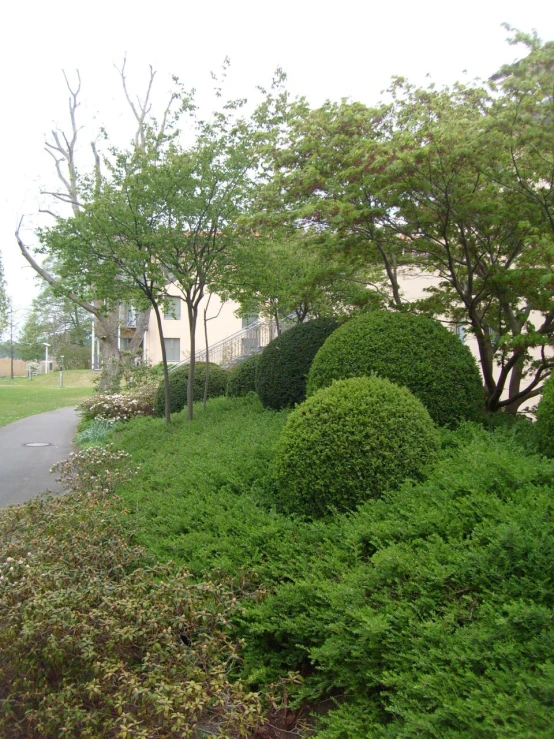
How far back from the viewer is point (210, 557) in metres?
3.77

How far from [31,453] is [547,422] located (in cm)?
992

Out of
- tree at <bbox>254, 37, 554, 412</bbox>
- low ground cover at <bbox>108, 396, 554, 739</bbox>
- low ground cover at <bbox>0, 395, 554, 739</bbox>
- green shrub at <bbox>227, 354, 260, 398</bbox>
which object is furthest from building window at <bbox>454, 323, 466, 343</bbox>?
green shrub at <bbox>227, 354, 260, 398</bbox>

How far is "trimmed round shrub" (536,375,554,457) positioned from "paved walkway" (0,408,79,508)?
604 cm

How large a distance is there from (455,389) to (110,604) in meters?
3.90

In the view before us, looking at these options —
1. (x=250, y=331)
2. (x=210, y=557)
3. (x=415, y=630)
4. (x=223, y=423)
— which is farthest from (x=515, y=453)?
(x=250, y=331)

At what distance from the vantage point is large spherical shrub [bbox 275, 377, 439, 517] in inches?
158

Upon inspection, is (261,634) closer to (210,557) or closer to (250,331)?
(210,557)

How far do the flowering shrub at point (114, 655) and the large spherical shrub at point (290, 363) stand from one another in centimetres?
460

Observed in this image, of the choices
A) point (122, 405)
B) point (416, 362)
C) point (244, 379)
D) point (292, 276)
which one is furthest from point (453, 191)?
point (122, 405)

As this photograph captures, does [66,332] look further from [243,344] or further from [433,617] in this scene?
[433,617]

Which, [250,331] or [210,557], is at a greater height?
[250,331]

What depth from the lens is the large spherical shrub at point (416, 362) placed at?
5418 millimetres

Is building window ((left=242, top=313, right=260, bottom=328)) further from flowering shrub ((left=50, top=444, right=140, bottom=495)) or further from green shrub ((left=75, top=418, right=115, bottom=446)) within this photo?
flowering shrub ((left=50, top=444, right=140, bottom=495))

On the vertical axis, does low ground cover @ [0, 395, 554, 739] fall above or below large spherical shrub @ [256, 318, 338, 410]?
below
